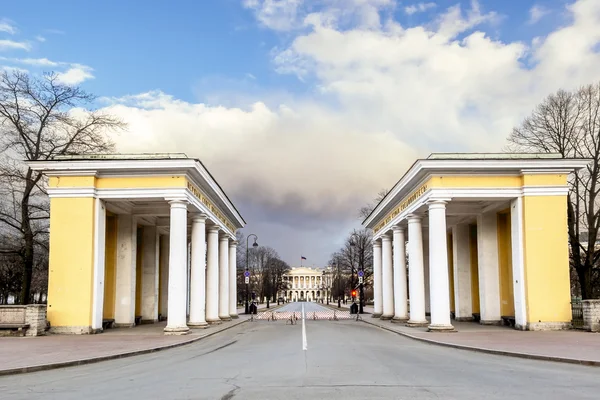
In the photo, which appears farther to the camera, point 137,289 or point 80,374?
point 137,289

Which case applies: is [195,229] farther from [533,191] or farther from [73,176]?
[533,191]

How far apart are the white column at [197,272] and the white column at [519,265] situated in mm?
15346

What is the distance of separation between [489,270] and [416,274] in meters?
4.43

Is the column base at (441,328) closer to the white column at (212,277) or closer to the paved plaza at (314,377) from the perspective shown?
the paved plaza at (314,377)

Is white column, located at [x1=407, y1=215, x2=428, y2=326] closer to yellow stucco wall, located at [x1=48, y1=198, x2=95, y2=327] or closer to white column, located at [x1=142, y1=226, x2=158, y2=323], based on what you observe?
yellow stucco wall, located at [x1=48, y1=198, x2=95, y2=327]

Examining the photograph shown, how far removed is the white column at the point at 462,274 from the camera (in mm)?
34938

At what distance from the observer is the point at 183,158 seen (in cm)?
2545

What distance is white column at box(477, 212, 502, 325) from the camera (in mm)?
30062

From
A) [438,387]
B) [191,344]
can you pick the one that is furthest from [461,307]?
[438,387]

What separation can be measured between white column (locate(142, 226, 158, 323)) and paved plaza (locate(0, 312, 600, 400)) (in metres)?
19.5

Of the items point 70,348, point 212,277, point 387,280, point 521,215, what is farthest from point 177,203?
point 387,280

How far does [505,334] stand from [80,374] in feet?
55.3

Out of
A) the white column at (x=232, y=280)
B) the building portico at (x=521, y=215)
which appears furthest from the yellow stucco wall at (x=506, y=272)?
the white column at (x=232, y=280)

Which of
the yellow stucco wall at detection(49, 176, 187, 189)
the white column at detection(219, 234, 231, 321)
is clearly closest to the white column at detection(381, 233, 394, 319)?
the white column at detection(219, 234, 231, 321)
